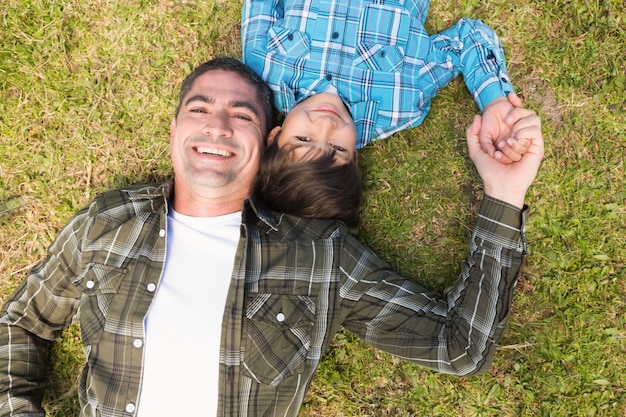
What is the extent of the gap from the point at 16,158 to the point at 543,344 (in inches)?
164

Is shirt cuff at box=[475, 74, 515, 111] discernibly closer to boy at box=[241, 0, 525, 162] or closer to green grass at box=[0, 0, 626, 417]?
boy at box=[241, 0, 525, 162]

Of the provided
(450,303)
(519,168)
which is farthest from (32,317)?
(519,168)

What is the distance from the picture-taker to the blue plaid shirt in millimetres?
3830

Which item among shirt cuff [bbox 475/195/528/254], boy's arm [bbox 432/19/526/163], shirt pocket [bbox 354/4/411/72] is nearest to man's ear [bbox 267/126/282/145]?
shirt pocket [bbox 354/4/411/72]

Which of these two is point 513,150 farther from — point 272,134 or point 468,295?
point 272,134

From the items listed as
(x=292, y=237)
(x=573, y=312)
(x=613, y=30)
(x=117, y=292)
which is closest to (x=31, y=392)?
(x=117, y=292)

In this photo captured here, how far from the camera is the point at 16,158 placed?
412 cm

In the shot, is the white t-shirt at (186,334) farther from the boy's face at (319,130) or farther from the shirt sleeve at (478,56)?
the shirt sleeve at (478,56)

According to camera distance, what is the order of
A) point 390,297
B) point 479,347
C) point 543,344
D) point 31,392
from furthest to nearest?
point 543,344 → point 31,392 → point 390,297 → point 479,347

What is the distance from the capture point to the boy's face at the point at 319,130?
3418 mm

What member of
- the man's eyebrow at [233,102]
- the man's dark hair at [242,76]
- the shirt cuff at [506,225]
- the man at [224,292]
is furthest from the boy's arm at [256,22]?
the shirt cuff at [506,225]

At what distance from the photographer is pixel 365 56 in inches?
152

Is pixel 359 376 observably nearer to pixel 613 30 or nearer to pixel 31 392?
pixel 31 392

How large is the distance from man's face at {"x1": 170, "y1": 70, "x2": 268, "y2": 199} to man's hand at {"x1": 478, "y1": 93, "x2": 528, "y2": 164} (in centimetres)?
146
